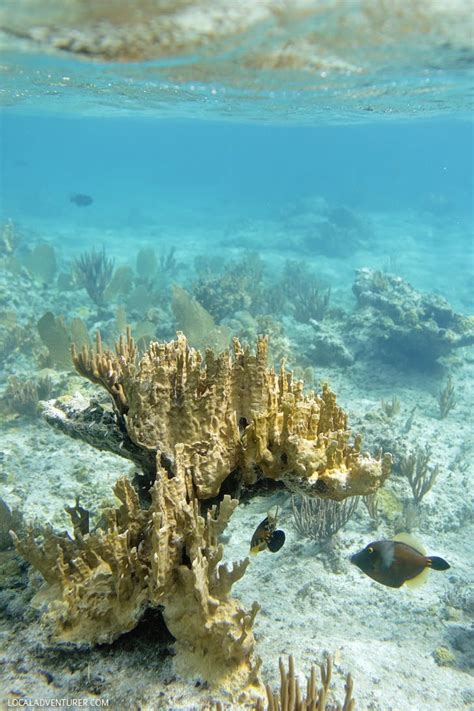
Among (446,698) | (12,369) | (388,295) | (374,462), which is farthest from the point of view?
(388,295)

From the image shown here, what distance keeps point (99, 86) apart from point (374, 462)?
61.3ft

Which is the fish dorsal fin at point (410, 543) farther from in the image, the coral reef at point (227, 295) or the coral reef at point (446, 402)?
the coral reef at point (227, 295)

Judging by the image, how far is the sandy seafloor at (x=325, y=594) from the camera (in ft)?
8.64

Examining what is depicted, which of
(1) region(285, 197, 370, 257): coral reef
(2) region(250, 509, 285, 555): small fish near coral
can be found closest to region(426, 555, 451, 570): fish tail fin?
(2) region(250, 509, 285, 555): small fish near coral

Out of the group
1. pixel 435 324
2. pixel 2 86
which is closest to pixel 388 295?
pixel 435 324

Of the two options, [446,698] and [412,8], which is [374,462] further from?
[412,8]

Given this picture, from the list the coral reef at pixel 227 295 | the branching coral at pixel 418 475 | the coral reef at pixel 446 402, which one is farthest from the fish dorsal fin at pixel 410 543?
the coral reef at pixel 227 295

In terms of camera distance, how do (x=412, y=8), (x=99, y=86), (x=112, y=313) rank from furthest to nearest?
(x=99, y=86) < (x=112, y=313) < (x=412, y=8)

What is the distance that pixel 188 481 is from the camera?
2.90 metres

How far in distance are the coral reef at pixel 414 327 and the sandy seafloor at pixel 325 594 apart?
587 millimetres

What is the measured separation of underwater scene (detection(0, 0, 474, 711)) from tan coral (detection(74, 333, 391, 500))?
0.6 inches

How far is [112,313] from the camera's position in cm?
1448

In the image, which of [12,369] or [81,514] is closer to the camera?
[81,514]

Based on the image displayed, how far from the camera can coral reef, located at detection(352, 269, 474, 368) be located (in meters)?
11.3
